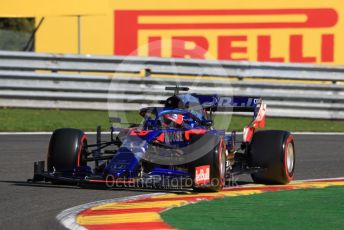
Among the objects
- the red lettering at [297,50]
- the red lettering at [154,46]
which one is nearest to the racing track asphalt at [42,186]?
the red lettering at [297,50]

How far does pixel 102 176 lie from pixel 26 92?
31.9ft

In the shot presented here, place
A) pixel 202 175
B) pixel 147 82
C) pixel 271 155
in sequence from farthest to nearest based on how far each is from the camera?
pixel 147 82 < pixel 271 155 < pixel 202 175

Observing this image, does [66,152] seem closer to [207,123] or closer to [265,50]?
[207,123]

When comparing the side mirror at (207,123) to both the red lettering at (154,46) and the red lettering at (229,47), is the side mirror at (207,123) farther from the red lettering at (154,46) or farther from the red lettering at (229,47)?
the red lettering at (229,47)

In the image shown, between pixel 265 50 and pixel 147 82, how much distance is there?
3.38m

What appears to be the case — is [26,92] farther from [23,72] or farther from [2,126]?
[2,126]

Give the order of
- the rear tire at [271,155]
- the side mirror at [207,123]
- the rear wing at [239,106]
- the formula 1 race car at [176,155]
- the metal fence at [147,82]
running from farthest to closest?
the metal fence at [147,82] → the rear wing at [239,106] → the side mirror at [207,123] → the rear tire at [271,155] → the formula 1 race car at [176,155]

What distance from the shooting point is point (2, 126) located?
56.6 feet

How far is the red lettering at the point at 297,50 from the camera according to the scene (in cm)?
2117

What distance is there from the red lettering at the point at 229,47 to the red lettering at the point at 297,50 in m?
1.02

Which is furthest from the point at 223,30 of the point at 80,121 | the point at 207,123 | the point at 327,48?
the point at 207,123

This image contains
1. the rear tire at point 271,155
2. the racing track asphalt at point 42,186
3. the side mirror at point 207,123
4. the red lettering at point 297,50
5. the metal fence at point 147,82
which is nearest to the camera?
the racing track asphalt at point 42,186

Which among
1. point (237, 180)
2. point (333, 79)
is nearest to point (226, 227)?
point (237, 180)

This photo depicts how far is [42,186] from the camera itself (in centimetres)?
1036
